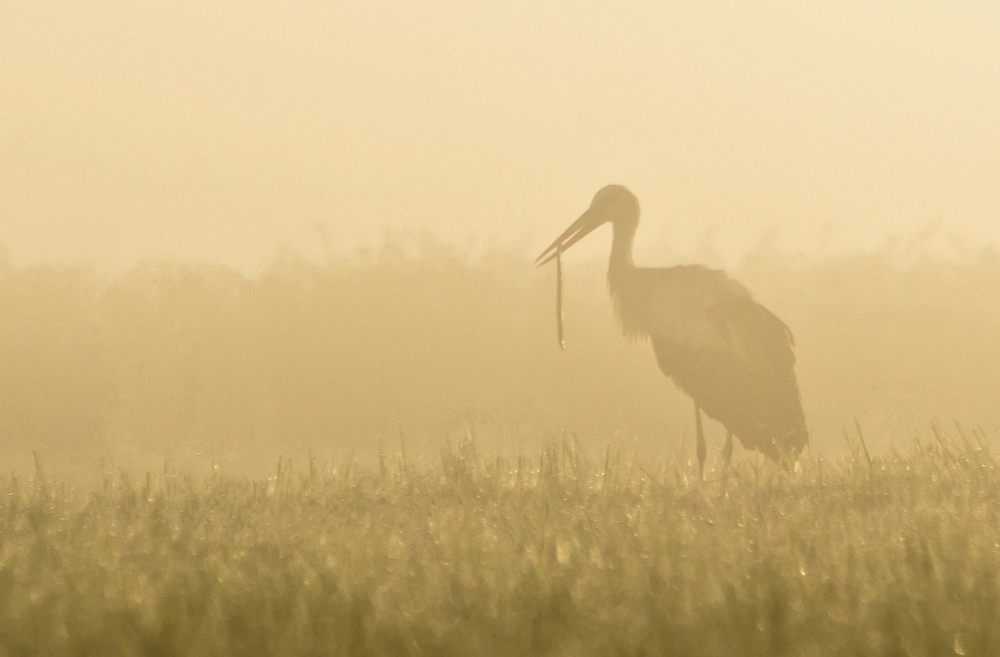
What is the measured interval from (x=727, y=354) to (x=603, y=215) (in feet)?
7.84

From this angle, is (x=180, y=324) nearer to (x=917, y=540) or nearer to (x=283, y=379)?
(x=283, y=379)

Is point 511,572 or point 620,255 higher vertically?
point 620,255

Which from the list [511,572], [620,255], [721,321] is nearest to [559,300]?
[721,321]

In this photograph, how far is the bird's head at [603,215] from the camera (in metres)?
→ 9.80

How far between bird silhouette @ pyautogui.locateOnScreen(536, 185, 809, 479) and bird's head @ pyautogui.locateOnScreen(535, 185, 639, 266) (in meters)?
1.47

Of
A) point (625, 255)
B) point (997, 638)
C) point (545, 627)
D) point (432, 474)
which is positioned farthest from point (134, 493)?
point (625, 255)

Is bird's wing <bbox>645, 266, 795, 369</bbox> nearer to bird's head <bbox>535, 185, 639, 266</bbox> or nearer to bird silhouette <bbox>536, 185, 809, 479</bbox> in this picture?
bird silhouette <bbox>536, 185, 809, 479</bbox>

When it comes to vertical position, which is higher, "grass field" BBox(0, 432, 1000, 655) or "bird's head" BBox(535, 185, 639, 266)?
"bird's head" BBox(535, 185, 639, 266)

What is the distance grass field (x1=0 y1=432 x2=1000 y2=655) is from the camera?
275cm

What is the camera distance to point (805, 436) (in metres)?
7.69

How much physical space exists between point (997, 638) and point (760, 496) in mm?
2443

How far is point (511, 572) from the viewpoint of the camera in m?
3.25

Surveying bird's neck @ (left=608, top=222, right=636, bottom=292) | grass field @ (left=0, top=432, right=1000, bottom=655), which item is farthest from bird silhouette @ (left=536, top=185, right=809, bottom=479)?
grass field @ (left=0, top=432, right=1000, bottom=655)

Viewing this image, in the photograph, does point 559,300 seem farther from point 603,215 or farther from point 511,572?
point 511,572
